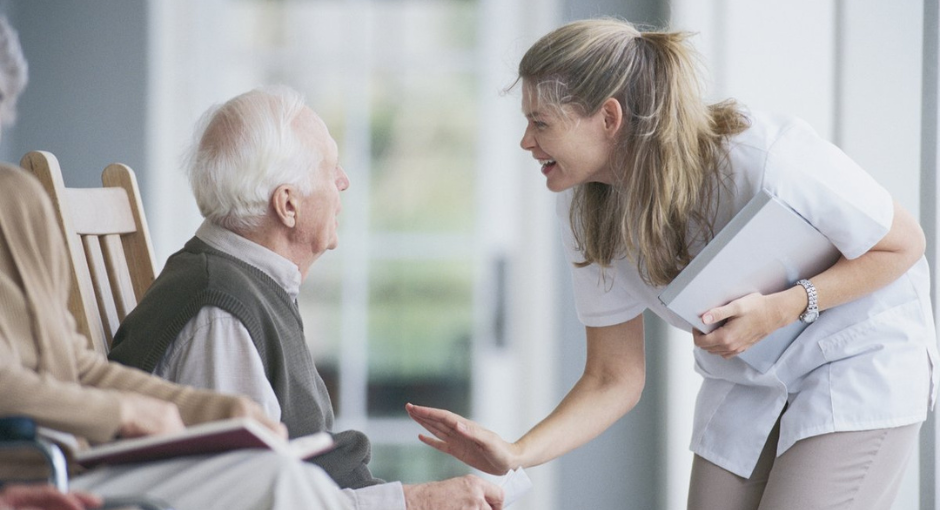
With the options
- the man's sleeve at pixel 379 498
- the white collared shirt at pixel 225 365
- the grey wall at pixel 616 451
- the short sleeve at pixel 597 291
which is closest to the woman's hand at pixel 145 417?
the white collared shirt at pixel 225 365

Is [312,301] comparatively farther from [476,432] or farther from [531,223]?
[476,432]

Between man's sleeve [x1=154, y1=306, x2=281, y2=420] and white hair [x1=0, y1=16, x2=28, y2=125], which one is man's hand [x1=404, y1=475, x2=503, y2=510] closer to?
man's sleeve [x1=154, y1=306, x2=281, y2=420]

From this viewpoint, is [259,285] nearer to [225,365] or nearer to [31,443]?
[225,365]

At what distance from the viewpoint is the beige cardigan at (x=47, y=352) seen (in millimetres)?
1042

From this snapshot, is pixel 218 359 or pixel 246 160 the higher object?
pixel 246 160

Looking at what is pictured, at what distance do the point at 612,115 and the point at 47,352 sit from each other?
94 centimetres

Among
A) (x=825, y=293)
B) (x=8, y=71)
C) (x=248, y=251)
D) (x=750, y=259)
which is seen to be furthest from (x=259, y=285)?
(x=825, y=293)

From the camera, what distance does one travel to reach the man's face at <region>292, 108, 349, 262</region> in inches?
62.7

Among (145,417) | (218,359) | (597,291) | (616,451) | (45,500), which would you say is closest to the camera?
(45,500)

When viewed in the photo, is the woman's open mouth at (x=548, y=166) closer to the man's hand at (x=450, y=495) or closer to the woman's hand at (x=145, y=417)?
the man's hand at (x=450, y=495)

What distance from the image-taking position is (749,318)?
147cm

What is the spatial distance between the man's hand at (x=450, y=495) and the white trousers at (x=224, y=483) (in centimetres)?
42

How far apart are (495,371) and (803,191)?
199 cm

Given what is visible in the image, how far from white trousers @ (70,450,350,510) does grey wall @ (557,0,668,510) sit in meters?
2.24
